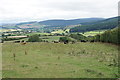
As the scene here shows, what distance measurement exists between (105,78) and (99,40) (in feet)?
93.1

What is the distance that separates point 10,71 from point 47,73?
3.64 metres

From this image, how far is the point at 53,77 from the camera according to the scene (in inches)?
516

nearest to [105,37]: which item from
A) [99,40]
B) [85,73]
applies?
[99,40]

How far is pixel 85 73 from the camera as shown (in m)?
14.6

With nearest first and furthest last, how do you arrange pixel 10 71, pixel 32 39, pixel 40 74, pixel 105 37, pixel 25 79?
pixel 25 79 < pixel 40 74 < pixel 10 71 < pixel 105 37 < pixel 32 39

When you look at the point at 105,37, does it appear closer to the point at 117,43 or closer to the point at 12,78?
the point at 117,43

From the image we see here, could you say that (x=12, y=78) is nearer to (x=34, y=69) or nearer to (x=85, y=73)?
(x=34, y=69)

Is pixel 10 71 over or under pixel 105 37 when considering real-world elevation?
under

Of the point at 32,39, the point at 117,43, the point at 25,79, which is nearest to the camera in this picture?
the point at 25,79

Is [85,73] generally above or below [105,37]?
below

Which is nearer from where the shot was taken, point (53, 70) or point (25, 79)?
point (25, 79)

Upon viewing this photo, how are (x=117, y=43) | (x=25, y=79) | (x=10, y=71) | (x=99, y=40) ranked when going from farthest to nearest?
(x=99, y=40)
(x=117, y=43)
(x=10, y=71)
(x=25, y=79)

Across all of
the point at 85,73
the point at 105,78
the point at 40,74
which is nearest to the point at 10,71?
the point at 40,74

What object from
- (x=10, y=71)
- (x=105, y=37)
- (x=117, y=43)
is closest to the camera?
(x=10, y=71)
